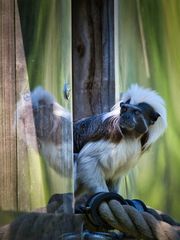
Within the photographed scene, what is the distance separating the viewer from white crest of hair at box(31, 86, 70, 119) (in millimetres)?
1478

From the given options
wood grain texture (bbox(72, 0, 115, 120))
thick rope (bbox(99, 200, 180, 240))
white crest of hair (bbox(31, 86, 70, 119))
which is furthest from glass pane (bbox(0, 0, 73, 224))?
wood grain texture (bbox(72, 0, 115, 120))

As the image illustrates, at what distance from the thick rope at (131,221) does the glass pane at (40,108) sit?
0.63ft

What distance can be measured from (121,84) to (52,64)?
0.62 meters

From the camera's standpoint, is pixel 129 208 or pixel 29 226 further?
pixel 129 208

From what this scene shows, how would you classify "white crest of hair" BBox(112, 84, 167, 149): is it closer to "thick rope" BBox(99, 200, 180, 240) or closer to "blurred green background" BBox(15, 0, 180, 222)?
"blurred green background" BBox(15, 0, 180, 222)

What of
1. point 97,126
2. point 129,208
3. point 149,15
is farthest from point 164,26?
point 129,208

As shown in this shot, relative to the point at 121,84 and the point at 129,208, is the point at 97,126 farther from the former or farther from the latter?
the point at 129,208

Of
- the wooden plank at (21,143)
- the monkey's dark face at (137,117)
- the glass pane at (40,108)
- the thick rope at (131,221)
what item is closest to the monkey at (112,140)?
the monkey's dark face at (137,117)

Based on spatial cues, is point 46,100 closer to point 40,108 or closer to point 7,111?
point 40,108

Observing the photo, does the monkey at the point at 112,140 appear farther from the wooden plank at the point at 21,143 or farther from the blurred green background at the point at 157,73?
the wooden plank at the point at 21,143

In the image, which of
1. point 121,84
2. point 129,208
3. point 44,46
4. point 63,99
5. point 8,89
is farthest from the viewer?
point 121,84

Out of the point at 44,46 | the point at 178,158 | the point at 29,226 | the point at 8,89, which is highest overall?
the point at 44,46

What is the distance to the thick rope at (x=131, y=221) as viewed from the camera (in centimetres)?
183

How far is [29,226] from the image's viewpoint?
146cm
